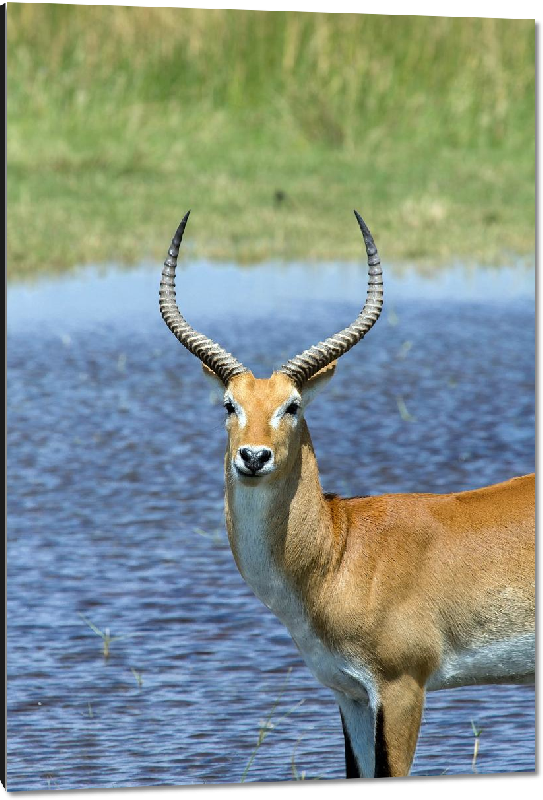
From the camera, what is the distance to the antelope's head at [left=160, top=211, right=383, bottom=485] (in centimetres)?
512

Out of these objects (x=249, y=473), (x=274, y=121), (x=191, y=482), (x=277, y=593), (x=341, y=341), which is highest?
(x=274, y=121)

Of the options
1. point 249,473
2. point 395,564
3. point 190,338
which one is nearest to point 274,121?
point 190,338

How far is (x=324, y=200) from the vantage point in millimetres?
15680

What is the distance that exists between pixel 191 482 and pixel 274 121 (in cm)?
832

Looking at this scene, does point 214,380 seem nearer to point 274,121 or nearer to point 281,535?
point 281,535

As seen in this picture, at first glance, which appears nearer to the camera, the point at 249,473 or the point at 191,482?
the point at 249,473

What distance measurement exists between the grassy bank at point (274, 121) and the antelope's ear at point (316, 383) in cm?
937

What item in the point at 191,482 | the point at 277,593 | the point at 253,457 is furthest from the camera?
the point at 191,482

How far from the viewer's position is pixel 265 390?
5254 millimetres

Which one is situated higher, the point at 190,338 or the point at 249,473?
the point at 190,338

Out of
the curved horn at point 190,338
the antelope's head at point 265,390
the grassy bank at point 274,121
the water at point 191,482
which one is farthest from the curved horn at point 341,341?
the grassy bank at point 274,121

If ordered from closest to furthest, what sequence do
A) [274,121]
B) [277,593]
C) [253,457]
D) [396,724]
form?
[253,457], [396,724], [277,593], [274,121]

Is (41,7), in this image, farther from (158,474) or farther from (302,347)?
(158,474)

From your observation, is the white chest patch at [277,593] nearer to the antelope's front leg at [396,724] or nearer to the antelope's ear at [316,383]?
the antelope's front leg at [396,724]
